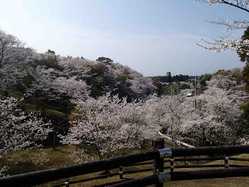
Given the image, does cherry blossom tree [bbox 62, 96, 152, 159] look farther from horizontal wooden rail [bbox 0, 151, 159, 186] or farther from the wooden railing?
horizontal wooden rail [bbox 0, 151, 159, 186]

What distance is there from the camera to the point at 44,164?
36312 mm

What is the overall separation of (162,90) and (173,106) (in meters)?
36.7

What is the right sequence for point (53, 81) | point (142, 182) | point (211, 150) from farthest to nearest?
point (53, 81) → point (211, 150) → point (142, 182)

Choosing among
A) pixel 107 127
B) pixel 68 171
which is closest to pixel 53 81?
pixel 107 127

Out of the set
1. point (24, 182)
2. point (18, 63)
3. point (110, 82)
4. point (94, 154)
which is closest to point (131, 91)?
point (110, 82)

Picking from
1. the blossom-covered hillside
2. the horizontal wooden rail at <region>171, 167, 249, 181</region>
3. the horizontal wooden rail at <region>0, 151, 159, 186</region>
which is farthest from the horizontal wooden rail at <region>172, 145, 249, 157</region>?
the blossom-covered hillside

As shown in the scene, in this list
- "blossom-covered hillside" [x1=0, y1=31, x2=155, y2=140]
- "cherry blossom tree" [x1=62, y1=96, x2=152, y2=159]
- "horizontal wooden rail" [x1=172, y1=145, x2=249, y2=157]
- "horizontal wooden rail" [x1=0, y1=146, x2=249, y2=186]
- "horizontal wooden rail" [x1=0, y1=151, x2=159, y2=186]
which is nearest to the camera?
"horizontal wooden rail" [x1=0, y1=151, x2=159, y2=186]

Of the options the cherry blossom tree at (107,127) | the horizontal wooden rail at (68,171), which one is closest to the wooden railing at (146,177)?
the horizontal wooden rail at (68,171)

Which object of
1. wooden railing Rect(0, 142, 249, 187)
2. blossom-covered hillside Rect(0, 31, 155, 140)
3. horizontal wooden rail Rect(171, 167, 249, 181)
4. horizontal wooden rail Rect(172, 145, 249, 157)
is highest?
blossom-covered hillside Rect(0, 31, 155, 140)

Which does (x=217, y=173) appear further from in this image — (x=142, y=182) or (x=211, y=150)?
(x=142, y=182)

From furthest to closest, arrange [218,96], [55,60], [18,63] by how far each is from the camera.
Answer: [55,60] → [218,96] → [18,63]

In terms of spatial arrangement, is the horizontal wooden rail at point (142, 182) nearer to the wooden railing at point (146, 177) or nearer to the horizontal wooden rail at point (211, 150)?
the wooden railing at point (146, 177)

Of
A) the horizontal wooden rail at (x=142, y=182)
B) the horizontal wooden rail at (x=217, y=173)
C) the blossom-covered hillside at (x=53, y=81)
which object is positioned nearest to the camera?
the horizontal wooden rail at (x=142, y=182)

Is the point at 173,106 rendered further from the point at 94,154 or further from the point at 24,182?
the point at 24,182
